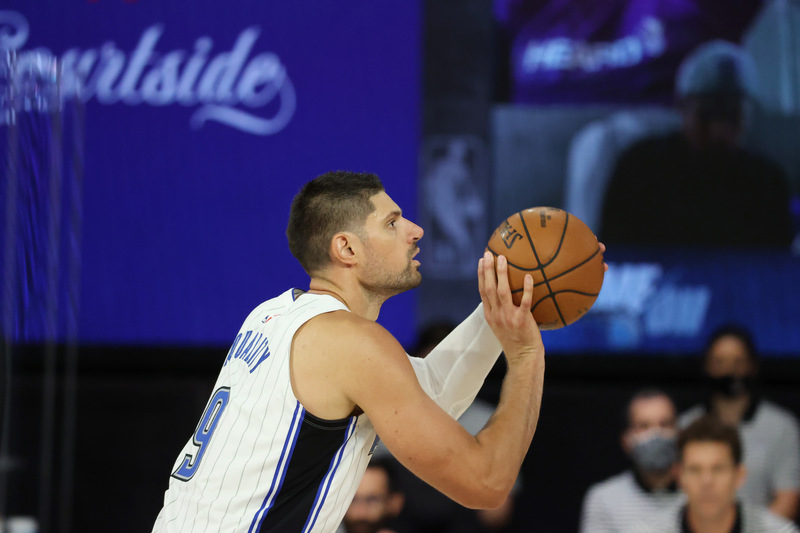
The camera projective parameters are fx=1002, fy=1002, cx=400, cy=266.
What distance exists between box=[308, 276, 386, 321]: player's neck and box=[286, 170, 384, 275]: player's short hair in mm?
46

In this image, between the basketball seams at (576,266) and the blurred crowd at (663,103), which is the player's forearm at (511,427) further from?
the blurred crowd at (663,103)

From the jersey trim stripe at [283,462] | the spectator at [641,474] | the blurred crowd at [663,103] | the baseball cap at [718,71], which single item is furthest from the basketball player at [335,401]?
the baseball cap at [718,71]

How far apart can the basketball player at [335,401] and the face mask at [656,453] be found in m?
2.47

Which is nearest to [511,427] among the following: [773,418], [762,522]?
[762,522]

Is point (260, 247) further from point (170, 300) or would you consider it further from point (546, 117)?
point (546, 117)

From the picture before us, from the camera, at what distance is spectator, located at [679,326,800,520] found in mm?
5059

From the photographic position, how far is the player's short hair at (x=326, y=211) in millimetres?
2715

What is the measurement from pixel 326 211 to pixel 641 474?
2776mm

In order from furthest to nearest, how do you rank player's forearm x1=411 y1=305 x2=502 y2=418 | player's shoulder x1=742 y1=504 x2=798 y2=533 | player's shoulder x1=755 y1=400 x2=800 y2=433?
player's shoulder x1=755 y1=400 x2=800 y2=433
player's shoulder x1=742 y1=504 x2=798 y2=533
player's forearm x1=411 y1=305 x2=502 y2=418

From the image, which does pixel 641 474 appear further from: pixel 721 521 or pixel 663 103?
pixel 663 103

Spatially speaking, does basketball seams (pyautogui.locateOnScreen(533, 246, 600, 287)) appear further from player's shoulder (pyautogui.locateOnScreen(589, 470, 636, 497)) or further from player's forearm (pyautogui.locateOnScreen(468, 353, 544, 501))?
player's shoulder (pyautogui.locateOnScreen(589, 470, 636, 497))

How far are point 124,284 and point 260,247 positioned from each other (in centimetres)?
88

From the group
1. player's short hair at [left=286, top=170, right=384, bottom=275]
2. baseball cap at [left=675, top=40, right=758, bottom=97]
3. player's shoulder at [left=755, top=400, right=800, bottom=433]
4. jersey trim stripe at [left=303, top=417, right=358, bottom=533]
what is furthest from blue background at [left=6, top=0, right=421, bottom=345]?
jersey trim stripe at [left=303, top=417, right=358, bottom=533]

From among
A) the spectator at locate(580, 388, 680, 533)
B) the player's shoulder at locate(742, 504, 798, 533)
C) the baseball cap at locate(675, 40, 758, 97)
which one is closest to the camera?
the player's shoulder at locate(742, 504, 798, 533)
